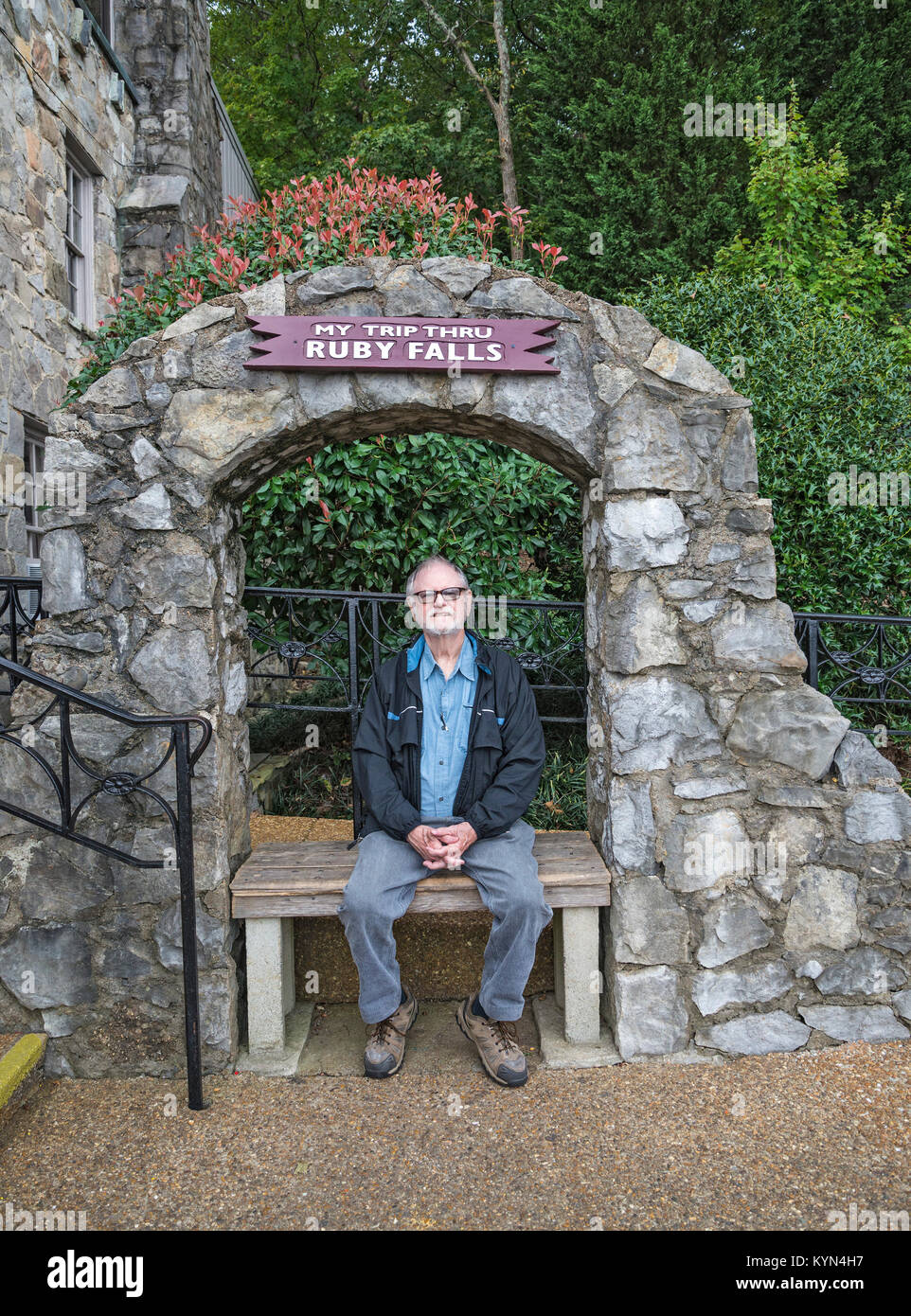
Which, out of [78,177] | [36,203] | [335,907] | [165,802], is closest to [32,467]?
[36,203]

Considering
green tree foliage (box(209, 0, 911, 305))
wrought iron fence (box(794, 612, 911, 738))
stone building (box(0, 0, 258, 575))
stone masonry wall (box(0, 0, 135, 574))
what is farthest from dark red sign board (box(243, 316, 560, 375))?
green tree foliage (box(209, 0, 911, 305))

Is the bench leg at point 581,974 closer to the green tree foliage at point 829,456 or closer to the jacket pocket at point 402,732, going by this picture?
the jacket pocket at point 402,732

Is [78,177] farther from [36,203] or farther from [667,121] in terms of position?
[667,121]

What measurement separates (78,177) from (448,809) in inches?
264

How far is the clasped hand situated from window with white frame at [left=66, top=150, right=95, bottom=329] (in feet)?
18.6

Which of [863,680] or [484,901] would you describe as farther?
[863,680]

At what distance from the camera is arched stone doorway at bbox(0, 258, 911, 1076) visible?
9.67 feet

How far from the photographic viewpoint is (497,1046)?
295 centimetres

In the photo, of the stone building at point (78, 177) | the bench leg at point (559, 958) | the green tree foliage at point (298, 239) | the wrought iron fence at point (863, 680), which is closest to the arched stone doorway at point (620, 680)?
the bench leg at point (559, 958)

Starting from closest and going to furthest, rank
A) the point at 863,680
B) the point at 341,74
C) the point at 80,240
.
A: the point at 863,680 < the point at 80,240 < the point at 341,74

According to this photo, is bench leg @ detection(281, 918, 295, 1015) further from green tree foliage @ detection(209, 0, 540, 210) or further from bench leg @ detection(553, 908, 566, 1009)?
green tree foliage @ detection(209, 0, 540, 210)

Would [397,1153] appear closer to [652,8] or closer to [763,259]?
[763,259]

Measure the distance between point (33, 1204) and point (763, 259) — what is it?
338 inches

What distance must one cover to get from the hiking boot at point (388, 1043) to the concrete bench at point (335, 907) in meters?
0.35
